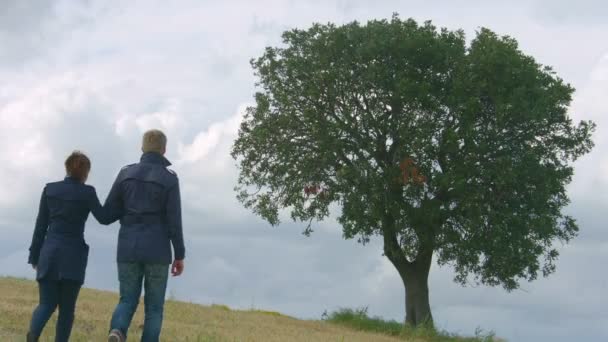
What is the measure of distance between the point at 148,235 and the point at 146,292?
31.8 inches

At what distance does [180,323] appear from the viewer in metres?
20.8

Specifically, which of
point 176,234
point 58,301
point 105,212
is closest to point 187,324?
point 58,301

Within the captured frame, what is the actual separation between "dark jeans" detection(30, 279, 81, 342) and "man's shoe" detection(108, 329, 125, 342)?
109 cm

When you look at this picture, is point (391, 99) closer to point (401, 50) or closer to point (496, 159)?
point (401, 50)

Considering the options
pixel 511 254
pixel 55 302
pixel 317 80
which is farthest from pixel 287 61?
pixel 55 302

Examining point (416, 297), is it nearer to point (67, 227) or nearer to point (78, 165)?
point (67, 227)

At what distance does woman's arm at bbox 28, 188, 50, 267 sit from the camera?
1175 centimetres

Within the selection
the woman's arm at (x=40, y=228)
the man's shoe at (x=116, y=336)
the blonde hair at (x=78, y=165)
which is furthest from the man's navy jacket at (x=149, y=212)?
the woman's arm at (x=40, y=228)

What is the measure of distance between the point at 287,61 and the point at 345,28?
8.35ft

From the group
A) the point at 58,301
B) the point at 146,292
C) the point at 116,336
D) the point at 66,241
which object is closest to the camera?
the point at 116,336

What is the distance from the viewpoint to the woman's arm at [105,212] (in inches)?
443

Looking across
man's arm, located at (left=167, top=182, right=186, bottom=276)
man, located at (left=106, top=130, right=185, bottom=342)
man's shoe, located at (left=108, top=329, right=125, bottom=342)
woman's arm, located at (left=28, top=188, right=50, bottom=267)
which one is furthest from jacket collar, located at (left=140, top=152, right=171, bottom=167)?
man's shoe, located at (left=108, top=329, right=125, bottom=342)

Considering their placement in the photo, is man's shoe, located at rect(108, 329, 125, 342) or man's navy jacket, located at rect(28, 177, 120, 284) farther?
man's navy jacket, located at rect(28, 177, 120, 284)

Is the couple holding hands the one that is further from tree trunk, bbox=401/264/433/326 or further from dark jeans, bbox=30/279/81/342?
tree trunk, bbox=401/264/433/326
